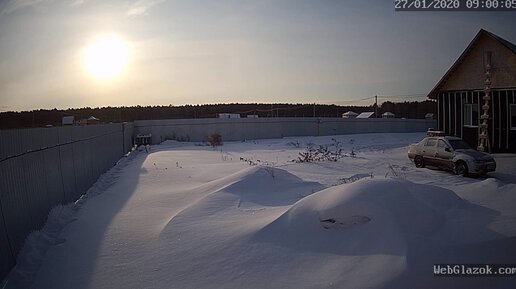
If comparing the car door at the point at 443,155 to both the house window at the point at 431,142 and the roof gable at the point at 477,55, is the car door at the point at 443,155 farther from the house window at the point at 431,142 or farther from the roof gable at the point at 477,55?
the roof gable at the point at 477,55

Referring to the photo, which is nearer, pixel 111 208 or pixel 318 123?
pixel 111 208

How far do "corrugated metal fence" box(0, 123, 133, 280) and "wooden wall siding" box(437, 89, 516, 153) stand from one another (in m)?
18.8

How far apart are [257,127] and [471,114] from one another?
20.2 meters

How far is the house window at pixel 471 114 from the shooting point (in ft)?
63.3

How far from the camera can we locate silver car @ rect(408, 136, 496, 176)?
474 inches

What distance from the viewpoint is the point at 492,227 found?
4.45 m

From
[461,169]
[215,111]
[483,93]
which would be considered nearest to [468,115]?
[483,93]

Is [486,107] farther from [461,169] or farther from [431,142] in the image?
[461,169]

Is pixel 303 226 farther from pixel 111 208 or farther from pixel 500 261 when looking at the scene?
pixel 111 208

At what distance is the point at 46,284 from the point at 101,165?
989 cm

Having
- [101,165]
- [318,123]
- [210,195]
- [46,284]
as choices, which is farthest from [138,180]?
[318,123]

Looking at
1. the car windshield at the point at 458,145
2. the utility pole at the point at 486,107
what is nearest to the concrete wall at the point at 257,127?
the utility pole at the point at 486,107

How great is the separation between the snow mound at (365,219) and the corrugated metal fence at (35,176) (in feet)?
11.7

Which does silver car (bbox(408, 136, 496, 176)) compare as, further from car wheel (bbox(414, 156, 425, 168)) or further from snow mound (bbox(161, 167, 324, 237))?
snow mound (bbox(161, 167, 324, 237))
